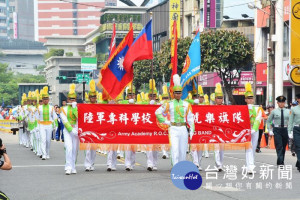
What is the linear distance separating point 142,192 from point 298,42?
70.0 ft

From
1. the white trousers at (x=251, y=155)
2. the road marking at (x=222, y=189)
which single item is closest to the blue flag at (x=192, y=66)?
the white trousers at (x=251, y=155)

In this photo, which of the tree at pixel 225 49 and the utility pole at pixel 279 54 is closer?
the utility pole at pixel 279 54

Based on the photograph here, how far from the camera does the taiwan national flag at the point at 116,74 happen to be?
18203mm

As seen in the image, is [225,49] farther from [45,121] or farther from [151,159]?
[151,159]

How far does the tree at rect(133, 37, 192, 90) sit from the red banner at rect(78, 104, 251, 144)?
106ft

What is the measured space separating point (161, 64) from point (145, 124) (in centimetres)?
3484

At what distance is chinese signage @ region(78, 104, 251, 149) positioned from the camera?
1694cm

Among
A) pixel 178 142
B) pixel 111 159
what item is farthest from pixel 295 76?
pixel 178 142

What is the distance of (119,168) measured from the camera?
17562 millimetres

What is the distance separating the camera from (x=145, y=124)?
1725 centimetres

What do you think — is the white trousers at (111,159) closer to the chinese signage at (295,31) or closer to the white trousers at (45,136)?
the white trousers at (45,136)

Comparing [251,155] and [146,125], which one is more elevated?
[146,125]

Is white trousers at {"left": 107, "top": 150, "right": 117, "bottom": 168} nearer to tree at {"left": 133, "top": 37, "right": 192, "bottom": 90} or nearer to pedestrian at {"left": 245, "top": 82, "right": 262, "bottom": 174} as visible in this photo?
pedestrian at {"left": 245, "top": 82, "right": 262, "bottom": 174}

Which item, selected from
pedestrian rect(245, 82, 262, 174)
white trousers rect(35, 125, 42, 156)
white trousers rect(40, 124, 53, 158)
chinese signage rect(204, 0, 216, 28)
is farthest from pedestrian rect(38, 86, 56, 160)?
chinese signage rect(204, 0, 216, 28)
